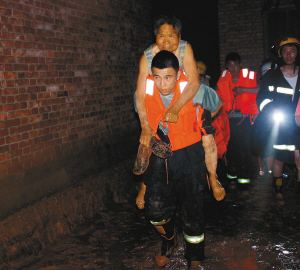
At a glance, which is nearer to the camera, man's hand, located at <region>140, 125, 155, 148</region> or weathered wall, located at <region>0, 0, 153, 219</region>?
man's hand, located at <region>140, 125, 155, 148</region>

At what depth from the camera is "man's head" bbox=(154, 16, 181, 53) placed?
3529 mm

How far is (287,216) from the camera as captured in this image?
16.8 ft

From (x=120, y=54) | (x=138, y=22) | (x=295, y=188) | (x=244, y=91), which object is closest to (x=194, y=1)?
(x=138, y=22)

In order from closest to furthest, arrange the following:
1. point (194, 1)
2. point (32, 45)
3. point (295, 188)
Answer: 1. point (32, 45)
2. point (295, 188)
3. point (194, 1)

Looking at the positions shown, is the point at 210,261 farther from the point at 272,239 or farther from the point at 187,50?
the point at 187,50

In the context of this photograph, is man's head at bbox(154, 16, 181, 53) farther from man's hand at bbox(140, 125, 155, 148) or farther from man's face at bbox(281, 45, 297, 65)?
man's face at bbox(281, 45, 297, 65)

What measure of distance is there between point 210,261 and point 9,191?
2.41 meters

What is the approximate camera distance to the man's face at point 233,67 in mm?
6820

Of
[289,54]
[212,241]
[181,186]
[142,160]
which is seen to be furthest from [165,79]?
[289,54]

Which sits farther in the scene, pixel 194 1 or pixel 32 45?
pixel 194 1

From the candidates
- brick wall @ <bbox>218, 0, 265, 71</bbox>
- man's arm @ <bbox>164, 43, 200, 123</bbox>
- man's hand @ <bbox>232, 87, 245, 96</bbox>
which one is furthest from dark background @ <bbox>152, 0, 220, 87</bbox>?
man's arm @ <bbox>164, 43, 200, 123</bbox>

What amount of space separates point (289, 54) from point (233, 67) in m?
1.42

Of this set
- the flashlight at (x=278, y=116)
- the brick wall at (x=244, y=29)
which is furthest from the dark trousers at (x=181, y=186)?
the brick wall at (x=244, y=29)

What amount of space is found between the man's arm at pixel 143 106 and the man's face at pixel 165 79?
0.21 meters
